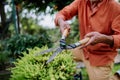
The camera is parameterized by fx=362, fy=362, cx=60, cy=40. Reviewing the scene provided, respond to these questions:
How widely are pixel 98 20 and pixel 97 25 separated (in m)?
0.05

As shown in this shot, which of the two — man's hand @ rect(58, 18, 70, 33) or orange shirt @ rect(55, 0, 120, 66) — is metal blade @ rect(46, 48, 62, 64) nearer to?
man's hand @ rect(58, 18, 70, 33)

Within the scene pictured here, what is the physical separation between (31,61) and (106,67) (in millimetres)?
1120

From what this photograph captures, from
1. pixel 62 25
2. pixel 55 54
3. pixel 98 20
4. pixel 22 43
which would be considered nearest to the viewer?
pixel 55 54

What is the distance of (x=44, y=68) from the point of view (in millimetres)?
2877

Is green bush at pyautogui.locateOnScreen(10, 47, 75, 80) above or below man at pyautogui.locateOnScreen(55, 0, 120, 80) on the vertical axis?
below

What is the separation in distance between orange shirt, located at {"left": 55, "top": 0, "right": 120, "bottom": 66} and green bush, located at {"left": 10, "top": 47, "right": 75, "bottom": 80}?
0.67m

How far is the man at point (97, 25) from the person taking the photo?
11.6 feet

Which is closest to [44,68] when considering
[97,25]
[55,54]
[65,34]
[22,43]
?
[55,54]

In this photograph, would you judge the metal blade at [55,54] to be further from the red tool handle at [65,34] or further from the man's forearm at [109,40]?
the man's forearm at [109,40]

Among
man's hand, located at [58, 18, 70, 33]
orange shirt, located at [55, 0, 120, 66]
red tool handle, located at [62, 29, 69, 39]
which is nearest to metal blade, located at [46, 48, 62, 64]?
red tool handle, located at [62, 29, 69, 39]

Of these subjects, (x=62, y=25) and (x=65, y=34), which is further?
(x=62, y=25)

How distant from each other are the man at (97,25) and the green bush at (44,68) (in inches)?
19.2

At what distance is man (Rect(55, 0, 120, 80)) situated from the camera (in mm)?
3542

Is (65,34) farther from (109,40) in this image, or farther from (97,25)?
(97,25)
